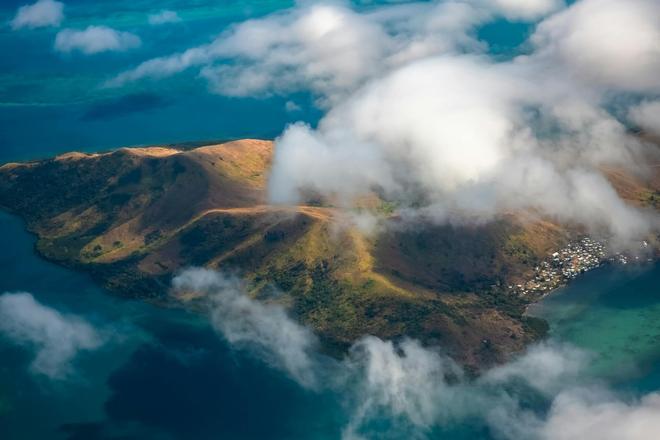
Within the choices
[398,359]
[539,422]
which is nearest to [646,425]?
[539,422]

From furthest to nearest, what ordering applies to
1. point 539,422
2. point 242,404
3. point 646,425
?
point 242,404, point 539,422, point 646,425

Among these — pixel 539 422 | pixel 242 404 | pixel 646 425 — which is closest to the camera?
pixel 646 425

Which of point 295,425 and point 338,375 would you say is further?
point 338,375

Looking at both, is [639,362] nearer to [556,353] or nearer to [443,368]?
[556,353]

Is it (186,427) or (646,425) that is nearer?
(646,425)

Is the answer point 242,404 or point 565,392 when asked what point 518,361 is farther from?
point 242,404

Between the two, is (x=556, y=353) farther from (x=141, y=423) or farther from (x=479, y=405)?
(x=141, y=423)

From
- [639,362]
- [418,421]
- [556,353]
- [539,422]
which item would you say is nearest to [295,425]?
[418,421]
